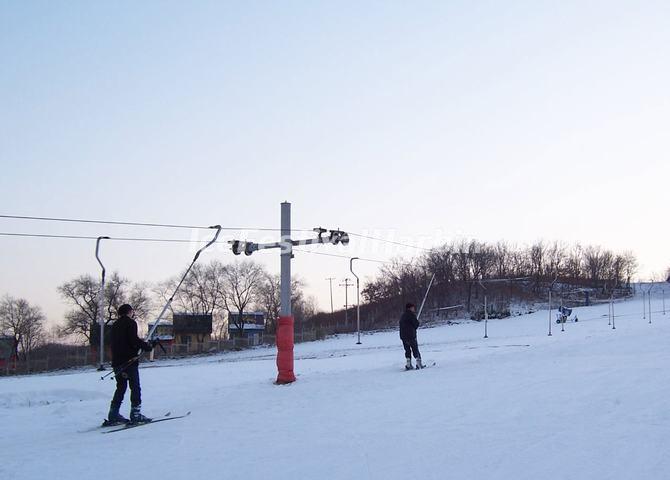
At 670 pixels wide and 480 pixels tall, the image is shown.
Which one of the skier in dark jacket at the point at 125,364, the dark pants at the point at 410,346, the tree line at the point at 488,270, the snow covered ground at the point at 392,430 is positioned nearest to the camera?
the snow covered ground at the point at 392,430

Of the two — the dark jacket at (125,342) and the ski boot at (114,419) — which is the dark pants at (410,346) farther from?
→ the ski boot at (114,419)

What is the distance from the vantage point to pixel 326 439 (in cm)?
848

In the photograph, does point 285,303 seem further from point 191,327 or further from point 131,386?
point 191,327

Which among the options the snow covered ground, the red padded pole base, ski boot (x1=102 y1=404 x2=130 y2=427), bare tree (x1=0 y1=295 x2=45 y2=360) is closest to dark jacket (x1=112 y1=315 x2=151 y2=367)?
ski boot (x1=102 y1=404 x2=130 y2=427)

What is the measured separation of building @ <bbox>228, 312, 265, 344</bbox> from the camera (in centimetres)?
10507

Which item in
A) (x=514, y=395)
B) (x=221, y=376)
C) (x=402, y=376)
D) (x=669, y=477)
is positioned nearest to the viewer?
(x=669, y=477)

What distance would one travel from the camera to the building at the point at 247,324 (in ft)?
345

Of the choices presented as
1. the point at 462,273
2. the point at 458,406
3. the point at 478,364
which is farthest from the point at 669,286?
the point at 458,406

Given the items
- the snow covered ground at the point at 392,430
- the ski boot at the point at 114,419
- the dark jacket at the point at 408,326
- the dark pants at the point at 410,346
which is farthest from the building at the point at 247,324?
A: the ski boot at the point at 114,419

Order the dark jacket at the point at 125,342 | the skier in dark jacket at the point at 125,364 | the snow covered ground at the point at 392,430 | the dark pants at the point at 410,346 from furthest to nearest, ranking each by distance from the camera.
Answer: the dark pants at the point at 410,346
the dark jacket at the point at 125,342
the skier in dark jacket at the point at 125,364
the snow covered ground at the point at 392,430

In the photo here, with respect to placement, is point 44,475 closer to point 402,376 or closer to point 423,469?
point 423,469

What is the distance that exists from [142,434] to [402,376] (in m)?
7.02

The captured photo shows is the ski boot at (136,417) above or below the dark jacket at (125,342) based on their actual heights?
below

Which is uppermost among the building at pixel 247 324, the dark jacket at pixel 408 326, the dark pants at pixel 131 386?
the dark jacket at pixel 408 326
